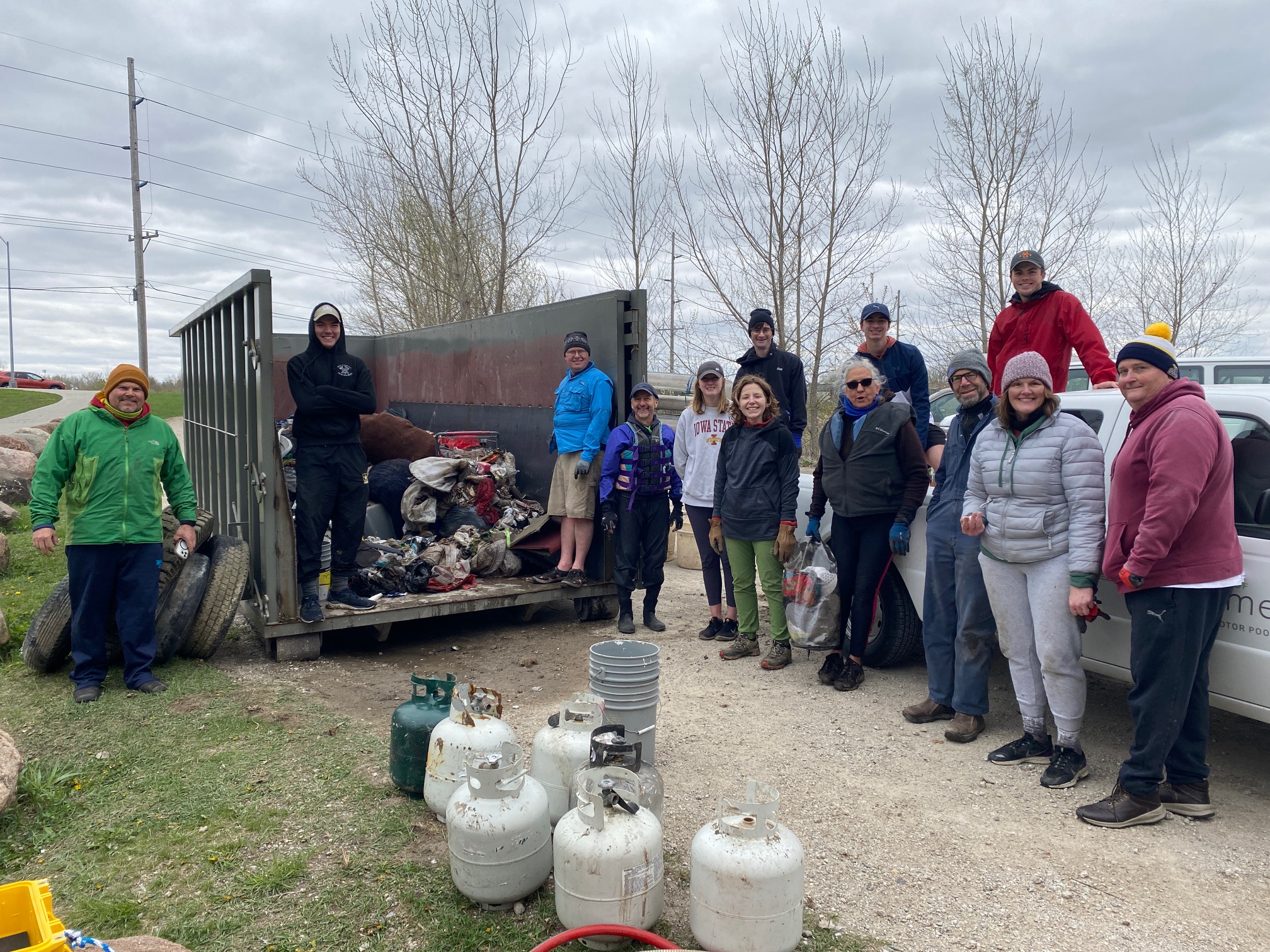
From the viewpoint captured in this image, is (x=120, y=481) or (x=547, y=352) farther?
(x=547, y=352)

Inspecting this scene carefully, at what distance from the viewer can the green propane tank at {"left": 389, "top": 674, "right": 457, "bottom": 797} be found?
3717mm

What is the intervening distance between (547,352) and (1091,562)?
199 inches

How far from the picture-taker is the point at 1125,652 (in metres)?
4.06

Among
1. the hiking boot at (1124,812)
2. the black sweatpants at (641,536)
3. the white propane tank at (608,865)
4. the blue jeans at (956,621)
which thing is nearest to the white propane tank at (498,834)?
the white propane tank at (608,865)

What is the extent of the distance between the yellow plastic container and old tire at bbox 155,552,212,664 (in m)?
3.88

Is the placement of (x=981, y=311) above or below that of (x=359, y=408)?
above

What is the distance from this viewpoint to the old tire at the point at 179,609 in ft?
18.1

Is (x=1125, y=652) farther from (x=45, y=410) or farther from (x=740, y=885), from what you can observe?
(x=45, y=410)

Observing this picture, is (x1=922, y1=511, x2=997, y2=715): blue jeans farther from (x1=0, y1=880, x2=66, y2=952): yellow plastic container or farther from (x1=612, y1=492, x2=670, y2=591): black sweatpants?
(x1=0, y1=880, x2=66, y2=952): yellow plastic container

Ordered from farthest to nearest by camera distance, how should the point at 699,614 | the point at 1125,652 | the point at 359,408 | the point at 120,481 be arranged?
the point at 699,614, the point at 359,408, the point at 120,481, the point at 1125,652

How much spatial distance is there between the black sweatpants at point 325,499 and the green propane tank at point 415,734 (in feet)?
8.08

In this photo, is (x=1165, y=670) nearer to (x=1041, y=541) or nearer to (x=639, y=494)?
(x=1041, y=541)

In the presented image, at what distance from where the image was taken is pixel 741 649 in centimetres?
599

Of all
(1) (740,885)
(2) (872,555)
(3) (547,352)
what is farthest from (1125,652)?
(3) (547,352)
